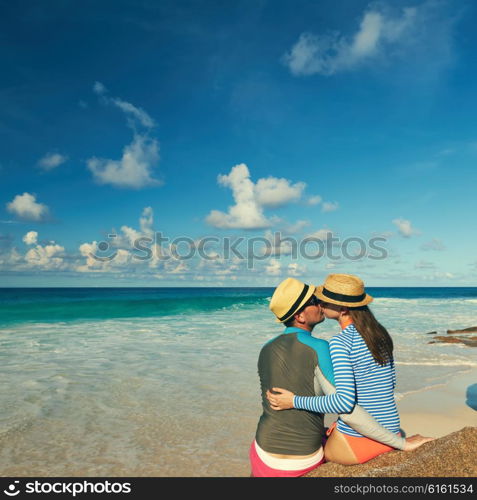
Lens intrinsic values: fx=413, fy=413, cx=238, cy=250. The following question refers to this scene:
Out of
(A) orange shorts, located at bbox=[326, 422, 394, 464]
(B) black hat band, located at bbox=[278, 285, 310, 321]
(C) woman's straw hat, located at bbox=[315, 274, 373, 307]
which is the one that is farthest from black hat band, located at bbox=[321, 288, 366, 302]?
(A) orange shorts, located at bbox=[326, 422, 394, 464]

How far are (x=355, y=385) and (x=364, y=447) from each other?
Answer: 59cm

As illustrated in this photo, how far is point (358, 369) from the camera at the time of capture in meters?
3.20

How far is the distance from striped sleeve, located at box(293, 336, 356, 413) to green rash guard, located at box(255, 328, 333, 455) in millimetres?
90

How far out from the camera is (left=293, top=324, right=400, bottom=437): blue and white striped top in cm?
293

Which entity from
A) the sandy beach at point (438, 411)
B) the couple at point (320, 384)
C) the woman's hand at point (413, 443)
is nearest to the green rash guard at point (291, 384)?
the couple at point (320, 384)

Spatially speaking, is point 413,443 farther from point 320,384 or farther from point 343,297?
point 343,297

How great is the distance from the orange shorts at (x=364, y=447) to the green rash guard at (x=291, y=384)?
0.26 m

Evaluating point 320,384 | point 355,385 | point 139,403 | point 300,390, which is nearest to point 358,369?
point 355,385

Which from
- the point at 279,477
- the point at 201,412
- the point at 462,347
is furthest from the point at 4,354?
the point at 462,347

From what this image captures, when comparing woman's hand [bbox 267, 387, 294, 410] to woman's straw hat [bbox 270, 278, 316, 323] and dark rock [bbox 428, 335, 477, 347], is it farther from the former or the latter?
dark rock [bbox 428, 335, 477, 347]

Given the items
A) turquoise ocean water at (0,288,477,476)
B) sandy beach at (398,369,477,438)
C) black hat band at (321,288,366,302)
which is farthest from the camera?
sandy beach at (398,369,477,438)

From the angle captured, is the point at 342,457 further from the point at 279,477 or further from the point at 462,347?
the point at 462,347

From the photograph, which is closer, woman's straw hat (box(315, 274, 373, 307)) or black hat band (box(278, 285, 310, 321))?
black hat band (box(278, 285, 310, 321))

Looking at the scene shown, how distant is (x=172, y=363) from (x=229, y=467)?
656 cm
